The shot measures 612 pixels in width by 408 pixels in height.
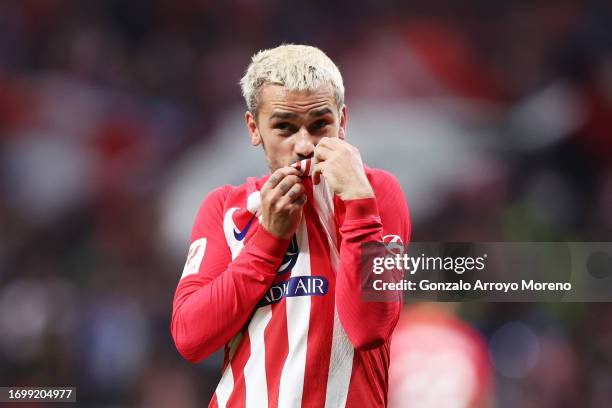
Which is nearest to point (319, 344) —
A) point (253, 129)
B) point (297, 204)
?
point (297, 204)

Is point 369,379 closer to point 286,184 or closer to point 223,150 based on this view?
point 286,184

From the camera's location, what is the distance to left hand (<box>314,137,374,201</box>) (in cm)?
154

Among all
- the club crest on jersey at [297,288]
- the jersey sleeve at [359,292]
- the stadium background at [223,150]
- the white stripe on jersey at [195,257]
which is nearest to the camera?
the jersey sleeve at [359,292]

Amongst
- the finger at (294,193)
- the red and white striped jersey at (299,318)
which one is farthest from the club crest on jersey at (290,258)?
the finger at (294,193)

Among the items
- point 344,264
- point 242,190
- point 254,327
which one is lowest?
point 254,327

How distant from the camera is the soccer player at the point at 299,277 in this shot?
1533 mm

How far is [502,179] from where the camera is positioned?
5.12 m

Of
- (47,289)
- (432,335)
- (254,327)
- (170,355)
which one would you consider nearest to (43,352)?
(47,289)

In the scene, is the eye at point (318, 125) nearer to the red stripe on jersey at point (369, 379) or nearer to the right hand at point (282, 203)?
the right hand at point (282, 203)

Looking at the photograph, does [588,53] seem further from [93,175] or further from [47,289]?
[47,289]

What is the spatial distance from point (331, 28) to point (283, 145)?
3.95 meters

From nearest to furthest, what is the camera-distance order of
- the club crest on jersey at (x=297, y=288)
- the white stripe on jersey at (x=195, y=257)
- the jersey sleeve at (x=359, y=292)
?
the jersey sleeve at (x=359, y=292) < the club crest on jersey at (x=297, y=288) < the white stripe on jersey at (x=195, y=257)

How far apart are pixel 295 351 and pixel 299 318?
0.07m

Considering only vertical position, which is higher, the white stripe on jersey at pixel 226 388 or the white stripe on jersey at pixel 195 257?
the white stripe on jersey at pixel 195 257
